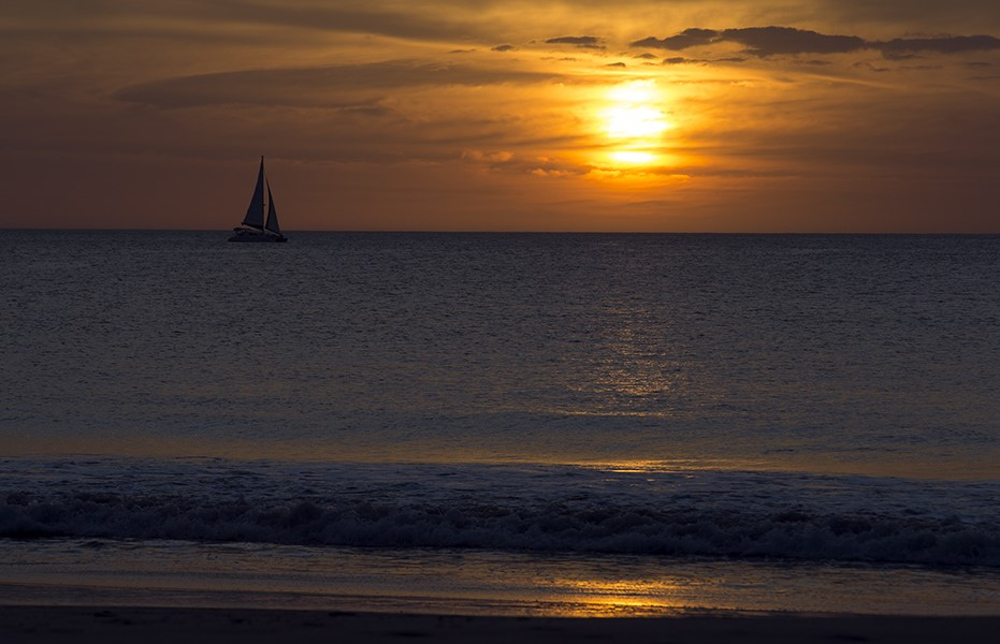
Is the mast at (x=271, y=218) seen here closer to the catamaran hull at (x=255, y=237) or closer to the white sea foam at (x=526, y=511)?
the catamaran hull at (x=255, y=237)

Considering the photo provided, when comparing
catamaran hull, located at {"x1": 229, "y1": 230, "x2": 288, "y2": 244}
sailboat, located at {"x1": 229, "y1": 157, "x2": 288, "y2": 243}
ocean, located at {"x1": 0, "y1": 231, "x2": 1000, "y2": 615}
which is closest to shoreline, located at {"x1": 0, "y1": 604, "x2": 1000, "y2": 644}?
ocean, located at {"x1": 0, "y1": 231, "x2": 1000, "y2": 615}

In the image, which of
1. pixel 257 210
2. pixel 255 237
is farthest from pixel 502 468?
pixel 255 237

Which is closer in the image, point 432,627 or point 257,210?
point 432,627

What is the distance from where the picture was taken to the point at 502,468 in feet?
60.4

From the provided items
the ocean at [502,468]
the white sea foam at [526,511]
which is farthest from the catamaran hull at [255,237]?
the white sea foam at [526,511]

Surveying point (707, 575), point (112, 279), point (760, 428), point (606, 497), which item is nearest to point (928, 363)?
point (760, 428)

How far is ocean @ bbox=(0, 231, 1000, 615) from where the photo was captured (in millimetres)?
11766

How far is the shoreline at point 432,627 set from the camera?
30.3ft

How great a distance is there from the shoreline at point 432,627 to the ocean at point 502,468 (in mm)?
447

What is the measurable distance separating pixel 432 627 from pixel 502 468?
8.80m

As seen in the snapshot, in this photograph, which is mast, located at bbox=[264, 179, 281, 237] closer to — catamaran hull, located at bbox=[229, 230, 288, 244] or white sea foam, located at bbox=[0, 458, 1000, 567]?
catamaran hull, located at bbox=[229, 230, 288, 244]

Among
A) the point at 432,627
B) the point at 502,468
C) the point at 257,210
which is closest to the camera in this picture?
the point at 432,627

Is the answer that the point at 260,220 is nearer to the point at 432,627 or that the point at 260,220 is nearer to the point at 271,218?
the point at 271,218

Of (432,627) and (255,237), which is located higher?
(255,237)
